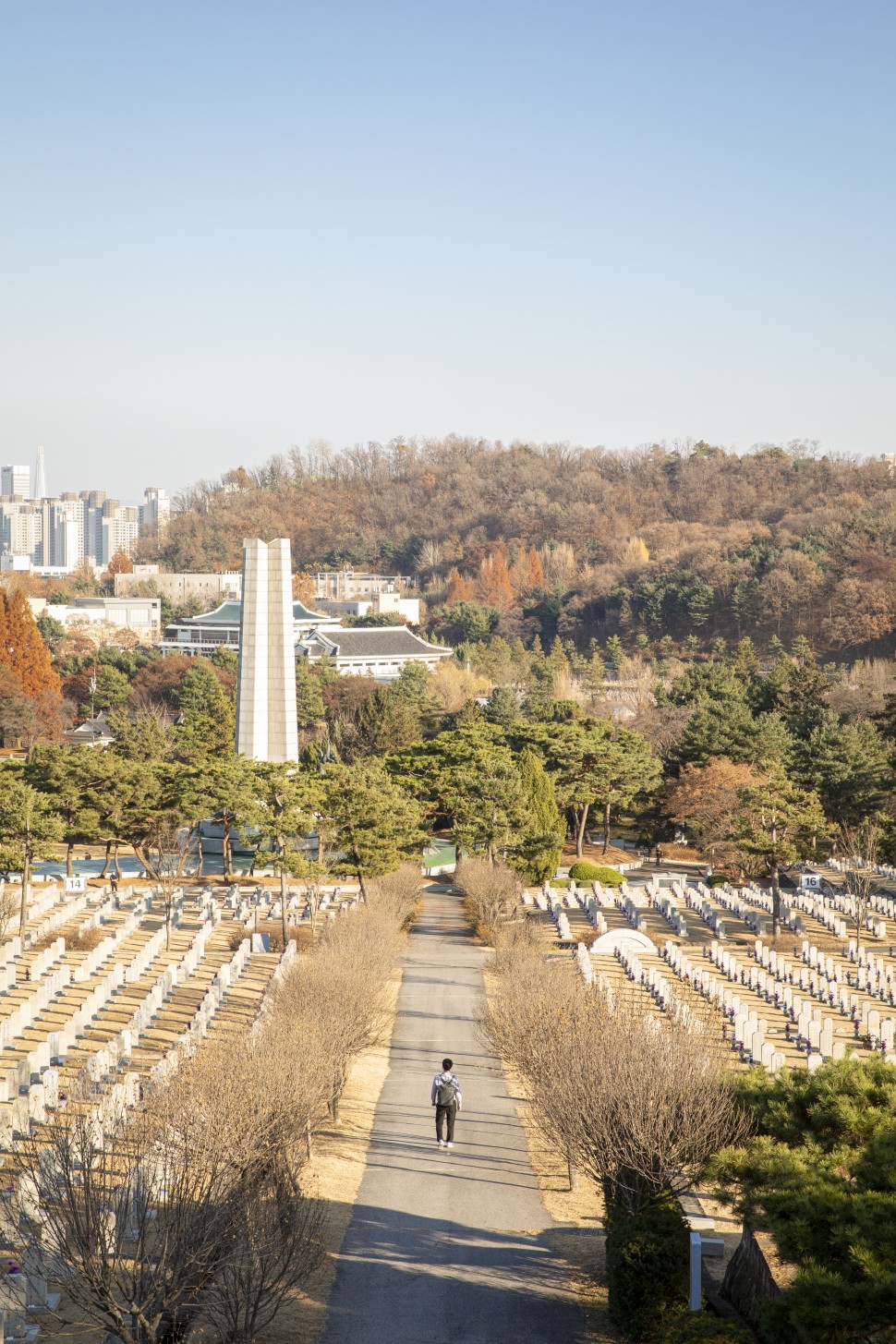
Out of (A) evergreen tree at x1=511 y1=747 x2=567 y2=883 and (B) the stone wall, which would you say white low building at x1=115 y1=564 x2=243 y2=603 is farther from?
(B) the stone wall

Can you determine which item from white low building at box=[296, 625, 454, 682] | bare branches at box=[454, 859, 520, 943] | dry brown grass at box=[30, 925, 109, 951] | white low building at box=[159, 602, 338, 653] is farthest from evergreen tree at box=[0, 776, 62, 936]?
white low building at box=[159, 602, 338, 653]

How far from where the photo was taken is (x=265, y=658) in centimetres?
3366

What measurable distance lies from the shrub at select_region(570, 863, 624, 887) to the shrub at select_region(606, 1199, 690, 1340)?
24.1 meters

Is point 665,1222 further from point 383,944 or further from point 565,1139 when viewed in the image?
point 383,944

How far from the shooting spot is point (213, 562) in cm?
10994

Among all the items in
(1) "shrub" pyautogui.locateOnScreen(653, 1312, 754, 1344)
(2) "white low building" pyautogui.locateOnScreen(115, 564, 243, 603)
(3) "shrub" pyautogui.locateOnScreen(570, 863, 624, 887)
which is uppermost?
(2) "white low building" pyautogui.locateOnScreen(115, 564, 243, 603)

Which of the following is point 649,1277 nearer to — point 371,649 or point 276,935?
point 276,935

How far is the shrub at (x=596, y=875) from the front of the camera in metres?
32.7

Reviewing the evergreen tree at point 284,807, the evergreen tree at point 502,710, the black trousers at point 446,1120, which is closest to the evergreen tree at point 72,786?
the evergreen tree at point 284,807

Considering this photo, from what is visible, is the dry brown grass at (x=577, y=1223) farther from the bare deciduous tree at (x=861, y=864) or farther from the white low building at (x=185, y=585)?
the white low building at (x=185, y=585)

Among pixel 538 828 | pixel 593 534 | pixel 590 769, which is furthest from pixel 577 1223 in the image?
pixel 593 534

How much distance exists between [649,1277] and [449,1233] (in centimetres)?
245

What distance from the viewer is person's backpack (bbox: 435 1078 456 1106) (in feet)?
40.9

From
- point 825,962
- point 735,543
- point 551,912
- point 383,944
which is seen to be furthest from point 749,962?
point 735,543
